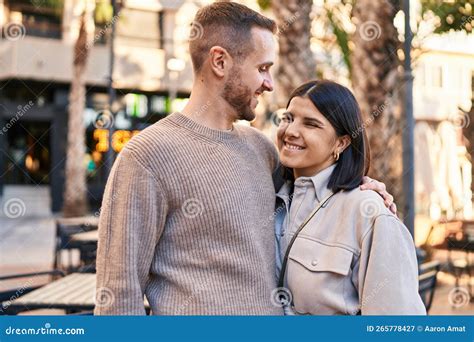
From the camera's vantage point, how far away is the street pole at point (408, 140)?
4371 millimetres

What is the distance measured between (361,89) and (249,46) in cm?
468

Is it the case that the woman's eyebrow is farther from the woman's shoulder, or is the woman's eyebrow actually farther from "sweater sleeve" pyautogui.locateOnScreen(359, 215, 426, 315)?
"sweater sleeve" pyautogui.locateOnScreen(359, 215, 426, 315)

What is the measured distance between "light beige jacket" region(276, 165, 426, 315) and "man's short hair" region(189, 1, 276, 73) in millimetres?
471

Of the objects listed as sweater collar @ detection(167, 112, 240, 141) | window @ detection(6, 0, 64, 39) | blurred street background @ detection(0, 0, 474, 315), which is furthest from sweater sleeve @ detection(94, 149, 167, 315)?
window @ detection(6, 0, 64, 39)

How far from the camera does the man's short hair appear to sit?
6.36ft

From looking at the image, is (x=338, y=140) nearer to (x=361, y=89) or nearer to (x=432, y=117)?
(x=361, y=89)

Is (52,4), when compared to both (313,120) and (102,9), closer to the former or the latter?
(102,9)

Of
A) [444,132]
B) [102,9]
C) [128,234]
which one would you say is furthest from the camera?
[102,9]

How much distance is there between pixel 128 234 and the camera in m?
1.70

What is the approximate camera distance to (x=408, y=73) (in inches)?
174

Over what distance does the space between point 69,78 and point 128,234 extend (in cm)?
2003

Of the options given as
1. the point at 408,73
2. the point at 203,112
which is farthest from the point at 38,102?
the point at 203,112

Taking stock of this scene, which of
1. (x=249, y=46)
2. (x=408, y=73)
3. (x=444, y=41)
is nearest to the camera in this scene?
(x=249, y=46)

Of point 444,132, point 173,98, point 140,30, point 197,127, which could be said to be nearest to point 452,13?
point 444,132
